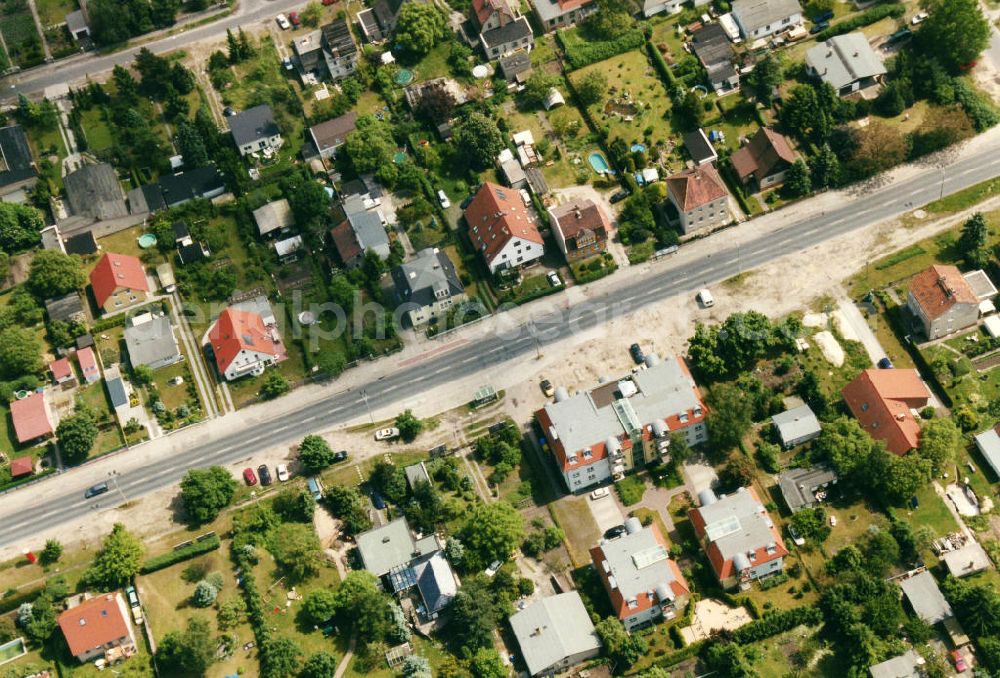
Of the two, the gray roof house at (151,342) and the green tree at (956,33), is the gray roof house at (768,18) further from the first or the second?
the gray roof house at (151,342)

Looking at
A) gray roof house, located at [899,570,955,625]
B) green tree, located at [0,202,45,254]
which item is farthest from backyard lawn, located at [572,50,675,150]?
green tree, located at [0,202,45,254]

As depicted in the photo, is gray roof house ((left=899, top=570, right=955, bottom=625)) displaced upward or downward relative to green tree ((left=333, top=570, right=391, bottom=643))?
downward

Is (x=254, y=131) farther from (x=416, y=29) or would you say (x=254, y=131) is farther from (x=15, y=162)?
(x=15, y=162)

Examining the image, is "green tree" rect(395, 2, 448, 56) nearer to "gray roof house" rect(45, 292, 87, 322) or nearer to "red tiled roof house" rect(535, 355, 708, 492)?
"gray roof house" rect(45, 292, 87, 322)

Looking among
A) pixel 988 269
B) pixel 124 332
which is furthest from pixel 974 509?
pixel 124 332

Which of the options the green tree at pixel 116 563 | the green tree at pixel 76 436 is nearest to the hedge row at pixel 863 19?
the green tree at pixel 76 436

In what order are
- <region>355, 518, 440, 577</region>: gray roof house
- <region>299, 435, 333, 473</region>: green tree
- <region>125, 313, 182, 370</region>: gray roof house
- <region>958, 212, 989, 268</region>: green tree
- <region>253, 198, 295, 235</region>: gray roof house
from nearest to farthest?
1. <region>355, 518, 440, 577</region>: gray roof house
2. <region>299, 435, 333, 473</region>: green tree
3. <region>958, 212, 989, 268</region>: green tree
4. <region>125, 313, 182, 370</region>: gray roof house
5. <region>253, 198, 295, 235</region>: gray roof house

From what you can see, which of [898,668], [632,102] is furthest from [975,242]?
[898,668]
